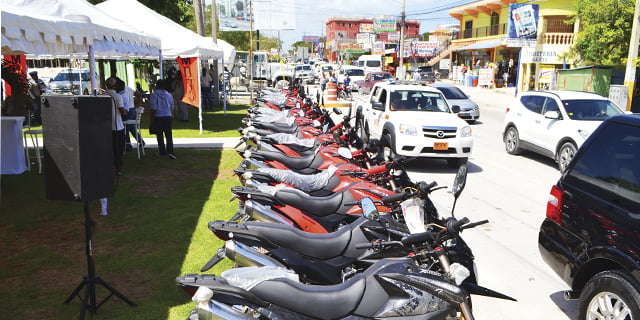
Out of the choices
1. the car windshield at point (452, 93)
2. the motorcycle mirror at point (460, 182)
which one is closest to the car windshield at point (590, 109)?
the motorcycle mirror at point (460, 182)

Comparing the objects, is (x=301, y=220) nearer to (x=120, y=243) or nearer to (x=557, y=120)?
(x=120, y=243)

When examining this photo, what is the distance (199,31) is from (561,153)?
1710 cm

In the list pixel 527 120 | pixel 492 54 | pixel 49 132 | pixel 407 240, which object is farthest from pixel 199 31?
pixel 492 54

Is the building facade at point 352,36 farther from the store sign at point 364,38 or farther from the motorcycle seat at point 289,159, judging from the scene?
the motorcycle seat at point 289,159

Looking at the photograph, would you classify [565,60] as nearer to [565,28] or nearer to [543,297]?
[565,28]

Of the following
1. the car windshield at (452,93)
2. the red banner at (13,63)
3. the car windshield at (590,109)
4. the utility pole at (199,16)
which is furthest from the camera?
the utility pole at (199,16)

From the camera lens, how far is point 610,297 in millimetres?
3629

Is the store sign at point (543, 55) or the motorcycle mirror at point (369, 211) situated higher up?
the store sign at point (543, 55)

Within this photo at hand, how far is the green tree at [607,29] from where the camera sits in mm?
21500

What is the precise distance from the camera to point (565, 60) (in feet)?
99.6

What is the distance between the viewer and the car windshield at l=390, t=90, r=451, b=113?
11.2 m

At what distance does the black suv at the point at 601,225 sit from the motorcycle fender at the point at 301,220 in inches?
83.7

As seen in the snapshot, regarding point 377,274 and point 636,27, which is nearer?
point 377,274

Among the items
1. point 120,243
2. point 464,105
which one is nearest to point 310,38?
point 464,105
